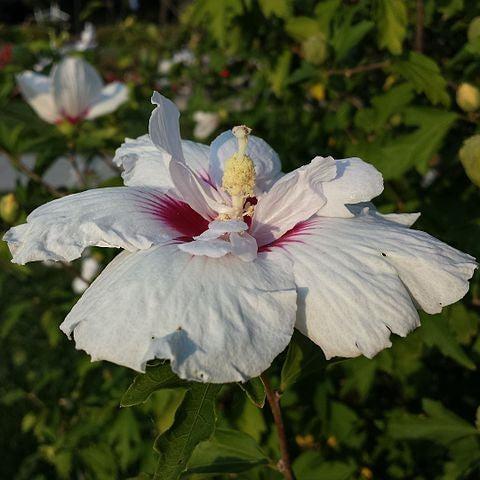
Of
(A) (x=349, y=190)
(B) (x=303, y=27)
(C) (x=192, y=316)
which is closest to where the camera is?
(C) (x=192, y=316)

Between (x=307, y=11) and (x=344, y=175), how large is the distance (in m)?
1.70

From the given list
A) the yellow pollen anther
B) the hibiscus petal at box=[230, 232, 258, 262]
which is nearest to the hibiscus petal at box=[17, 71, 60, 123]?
the yellow pollen anther

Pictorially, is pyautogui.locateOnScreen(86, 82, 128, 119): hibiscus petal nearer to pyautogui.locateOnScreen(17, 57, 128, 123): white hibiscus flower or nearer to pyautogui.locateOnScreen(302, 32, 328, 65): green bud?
pyautogui.locateOnScreen(17, 57, 128, 123): white hibiscus flower

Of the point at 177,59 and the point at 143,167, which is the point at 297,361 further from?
the point at 177,59

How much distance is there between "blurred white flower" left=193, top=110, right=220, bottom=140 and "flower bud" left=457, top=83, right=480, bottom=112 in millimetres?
1669

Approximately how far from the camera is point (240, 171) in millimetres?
1188

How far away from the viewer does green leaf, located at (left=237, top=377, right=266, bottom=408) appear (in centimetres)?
102

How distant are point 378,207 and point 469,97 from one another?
1.50ft

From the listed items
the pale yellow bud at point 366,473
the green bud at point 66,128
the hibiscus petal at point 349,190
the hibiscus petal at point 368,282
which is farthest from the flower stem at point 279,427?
the green bud at point 66,128

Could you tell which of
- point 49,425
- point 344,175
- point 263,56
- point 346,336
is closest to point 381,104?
point 263,56

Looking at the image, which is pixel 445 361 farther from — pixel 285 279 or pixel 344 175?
pixel 285 279

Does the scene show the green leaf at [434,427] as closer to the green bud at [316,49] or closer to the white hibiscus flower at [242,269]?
the white hibiscus flower at [242,269]

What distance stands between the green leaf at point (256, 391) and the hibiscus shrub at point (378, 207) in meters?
0.06

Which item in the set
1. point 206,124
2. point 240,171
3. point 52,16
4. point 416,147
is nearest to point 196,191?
point 240,171
